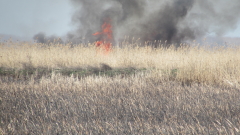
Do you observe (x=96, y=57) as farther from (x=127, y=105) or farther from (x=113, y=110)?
(x=113, y=110)

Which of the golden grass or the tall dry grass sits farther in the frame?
the golden grass

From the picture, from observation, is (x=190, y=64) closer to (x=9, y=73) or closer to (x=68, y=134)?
(x=68, y=134)

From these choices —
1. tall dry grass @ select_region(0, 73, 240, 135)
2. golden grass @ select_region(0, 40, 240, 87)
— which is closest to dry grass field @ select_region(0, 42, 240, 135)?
tall dry grass @ select_region(0, 73, 240, 135)

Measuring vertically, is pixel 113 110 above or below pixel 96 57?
below

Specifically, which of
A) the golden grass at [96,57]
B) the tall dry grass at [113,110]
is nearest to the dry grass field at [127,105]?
the tall dry grass at [113,110]

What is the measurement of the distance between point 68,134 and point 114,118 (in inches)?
41.3

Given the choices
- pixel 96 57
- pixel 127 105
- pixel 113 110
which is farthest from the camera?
pixel 96 57

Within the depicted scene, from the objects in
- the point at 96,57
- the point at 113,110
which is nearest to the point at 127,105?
the point at 113,110

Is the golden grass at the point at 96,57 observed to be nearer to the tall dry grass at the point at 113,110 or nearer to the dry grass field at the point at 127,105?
the dry grass field at the point at 127,105

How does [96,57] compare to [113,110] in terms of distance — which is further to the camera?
[96,57]

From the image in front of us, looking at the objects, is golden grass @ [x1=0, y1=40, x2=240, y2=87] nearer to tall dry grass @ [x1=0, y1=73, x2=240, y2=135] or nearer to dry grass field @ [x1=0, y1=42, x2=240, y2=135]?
dry grass field @ [x1=0, y1=42, x2=240, y2=135]

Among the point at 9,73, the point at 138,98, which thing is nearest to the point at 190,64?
the point at 138,98

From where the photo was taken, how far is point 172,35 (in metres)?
29.3

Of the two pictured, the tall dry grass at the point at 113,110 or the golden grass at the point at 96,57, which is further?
the golden grass at the point at 96,57
